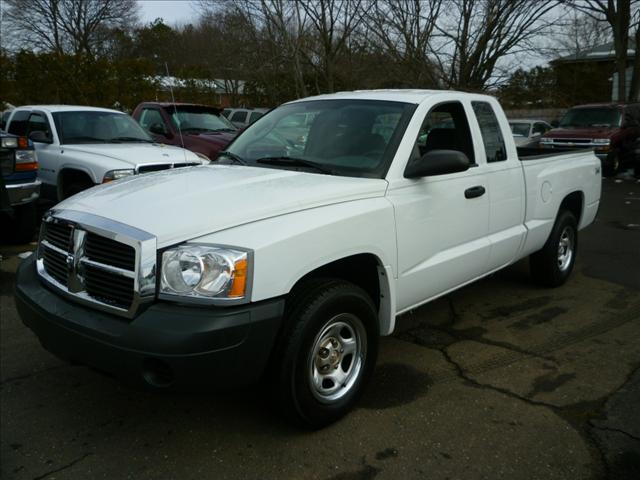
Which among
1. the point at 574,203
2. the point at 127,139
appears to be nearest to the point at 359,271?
the point at 574,203

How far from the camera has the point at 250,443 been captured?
9.95 ft

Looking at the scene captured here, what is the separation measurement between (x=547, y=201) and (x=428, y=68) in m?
12.1

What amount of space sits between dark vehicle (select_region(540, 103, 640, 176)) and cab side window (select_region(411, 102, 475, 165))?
450 inches

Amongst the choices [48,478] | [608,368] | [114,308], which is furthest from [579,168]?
[48,478]

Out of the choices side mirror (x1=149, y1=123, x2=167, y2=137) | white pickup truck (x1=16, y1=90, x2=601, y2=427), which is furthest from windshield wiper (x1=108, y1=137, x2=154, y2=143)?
white pickup truck (x1=16, y1=90, x2=601, y2=427)

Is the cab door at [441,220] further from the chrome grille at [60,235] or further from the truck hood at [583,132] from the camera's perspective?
the truck hood at [583,132]

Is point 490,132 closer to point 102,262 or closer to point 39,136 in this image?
point 102,262

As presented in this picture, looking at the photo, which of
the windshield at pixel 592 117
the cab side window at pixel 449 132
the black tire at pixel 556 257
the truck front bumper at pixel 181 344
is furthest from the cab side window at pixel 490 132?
the windshield at pixel 592 117

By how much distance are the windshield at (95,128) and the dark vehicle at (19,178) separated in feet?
3.99

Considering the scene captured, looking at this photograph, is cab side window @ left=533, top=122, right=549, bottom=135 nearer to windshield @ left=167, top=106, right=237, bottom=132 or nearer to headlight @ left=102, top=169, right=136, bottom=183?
windshield @ left=167, top=106, right=237, bottom=132

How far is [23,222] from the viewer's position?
7402 mm

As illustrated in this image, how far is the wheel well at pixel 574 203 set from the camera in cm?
572

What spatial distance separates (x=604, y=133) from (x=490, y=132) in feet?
39.5

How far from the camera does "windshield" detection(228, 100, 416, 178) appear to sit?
3662 mm
